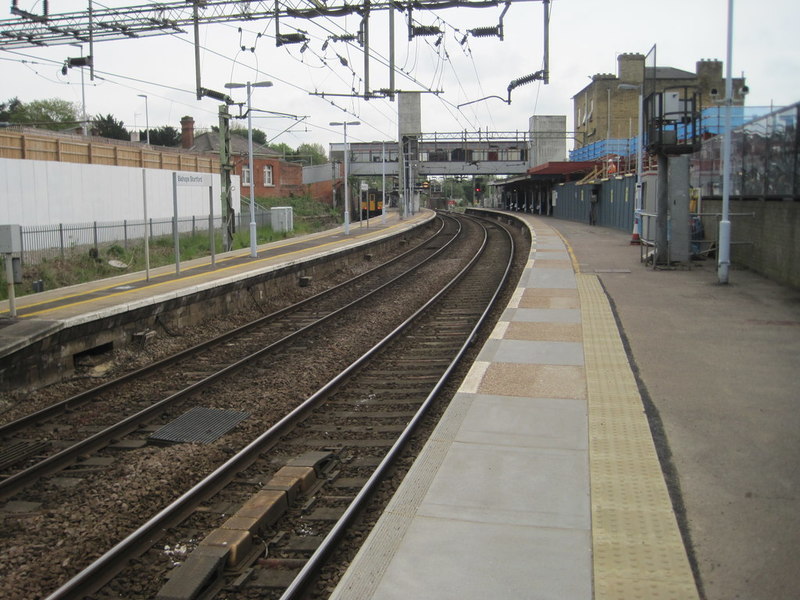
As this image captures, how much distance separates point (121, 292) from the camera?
15.0m

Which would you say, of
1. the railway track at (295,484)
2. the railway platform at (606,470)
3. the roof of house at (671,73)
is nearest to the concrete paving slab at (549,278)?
the railway platform at (606,470)

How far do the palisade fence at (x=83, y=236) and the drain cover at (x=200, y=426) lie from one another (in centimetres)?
1059

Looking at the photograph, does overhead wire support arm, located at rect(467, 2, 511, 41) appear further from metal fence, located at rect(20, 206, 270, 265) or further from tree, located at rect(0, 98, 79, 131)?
tree, located at rect(0, 98, 79, 131)

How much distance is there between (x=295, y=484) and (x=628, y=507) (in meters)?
2.67

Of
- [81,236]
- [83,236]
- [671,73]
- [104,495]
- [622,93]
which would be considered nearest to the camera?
[104,495]

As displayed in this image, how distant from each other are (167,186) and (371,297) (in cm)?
1595

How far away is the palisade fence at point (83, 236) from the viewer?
69.3 ft

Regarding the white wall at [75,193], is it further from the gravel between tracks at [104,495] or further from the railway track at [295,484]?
the railway track at [295,484]

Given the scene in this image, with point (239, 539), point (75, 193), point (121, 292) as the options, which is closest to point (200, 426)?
point (239, 539)

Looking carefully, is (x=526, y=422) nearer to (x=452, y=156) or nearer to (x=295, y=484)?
(x=295, y=484)

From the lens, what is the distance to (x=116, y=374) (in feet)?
37.5

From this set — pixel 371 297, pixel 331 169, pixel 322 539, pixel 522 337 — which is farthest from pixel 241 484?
pixel 331 169

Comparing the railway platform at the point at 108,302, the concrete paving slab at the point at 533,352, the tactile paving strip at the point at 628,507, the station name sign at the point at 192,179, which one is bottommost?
the tactile paving strip at the point at 628,507

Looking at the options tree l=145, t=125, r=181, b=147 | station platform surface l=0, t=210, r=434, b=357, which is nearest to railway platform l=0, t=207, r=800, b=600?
station platform surface l=0, t=210, r=434, b=357
